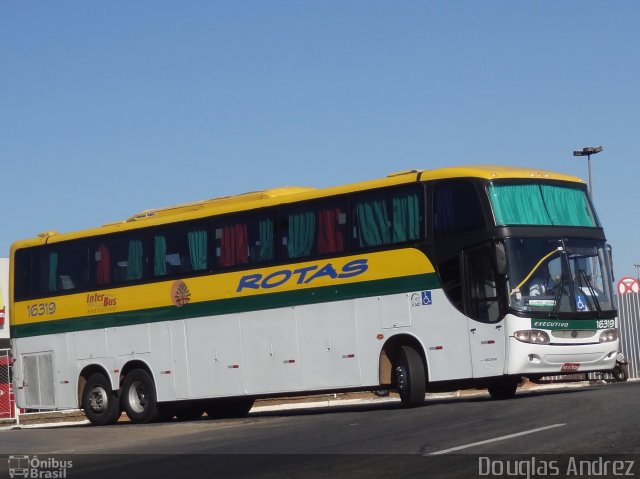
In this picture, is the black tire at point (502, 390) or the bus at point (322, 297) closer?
the bus at point (322, 297)

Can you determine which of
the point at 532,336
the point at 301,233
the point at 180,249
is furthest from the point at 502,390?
the point at 180,249

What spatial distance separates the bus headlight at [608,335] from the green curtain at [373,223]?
421 centimetres

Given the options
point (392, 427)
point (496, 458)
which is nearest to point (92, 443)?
point (392, 427)

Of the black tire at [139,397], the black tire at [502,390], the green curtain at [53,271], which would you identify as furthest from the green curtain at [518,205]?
the green curtain at [53,271]

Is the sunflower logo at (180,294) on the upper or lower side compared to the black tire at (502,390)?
upper

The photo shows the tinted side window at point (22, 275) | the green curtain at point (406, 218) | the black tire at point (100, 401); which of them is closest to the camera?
the green curtain at point (406, 218)

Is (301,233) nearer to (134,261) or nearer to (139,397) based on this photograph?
(134,261)

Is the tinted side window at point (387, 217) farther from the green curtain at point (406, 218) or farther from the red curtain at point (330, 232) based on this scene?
the red curtain at point (330, 232)

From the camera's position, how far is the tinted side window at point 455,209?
20.2 meters

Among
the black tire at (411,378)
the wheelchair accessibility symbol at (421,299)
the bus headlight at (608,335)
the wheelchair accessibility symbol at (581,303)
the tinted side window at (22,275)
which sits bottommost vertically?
the black tire at (411,378)

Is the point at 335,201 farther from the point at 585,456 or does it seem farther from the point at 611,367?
the point at 585,456

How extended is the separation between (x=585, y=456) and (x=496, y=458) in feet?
2.90

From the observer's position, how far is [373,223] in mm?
21281

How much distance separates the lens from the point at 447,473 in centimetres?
1101
